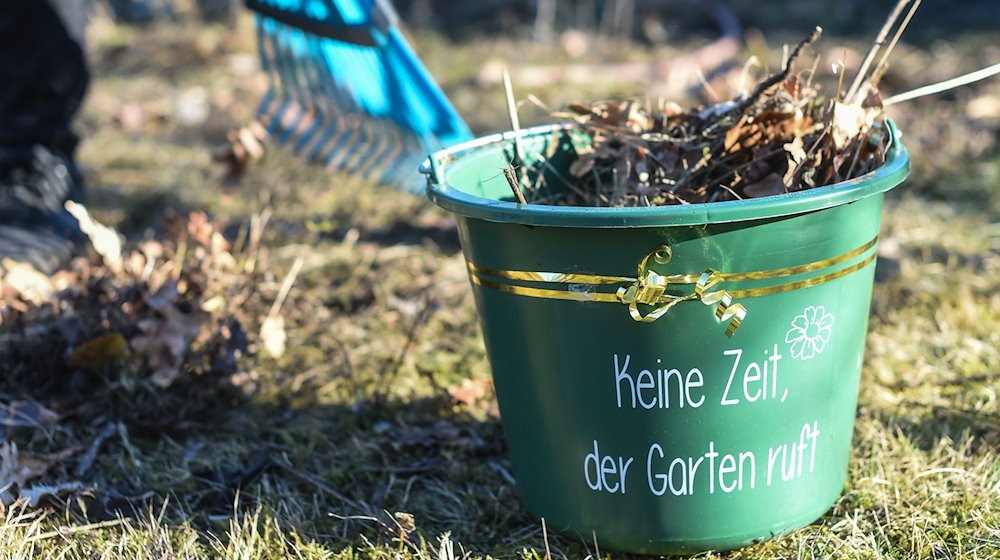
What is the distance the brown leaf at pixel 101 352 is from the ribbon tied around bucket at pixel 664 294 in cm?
124

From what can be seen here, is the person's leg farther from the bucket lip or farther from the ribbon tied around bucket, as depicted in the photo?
the ribbon tied around bucket

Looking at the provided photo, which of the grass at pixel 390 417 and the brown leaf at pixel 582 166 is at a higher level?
the brown leaf at pixel 582 166

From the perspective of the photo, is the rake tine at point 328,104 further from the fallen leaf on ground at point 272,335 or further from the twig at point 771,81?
the twig at point 771,81

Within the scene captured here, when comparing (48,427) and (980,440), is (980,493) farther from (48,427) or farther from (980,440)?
(48,427)

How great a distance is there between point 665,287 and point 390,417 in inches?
38.5

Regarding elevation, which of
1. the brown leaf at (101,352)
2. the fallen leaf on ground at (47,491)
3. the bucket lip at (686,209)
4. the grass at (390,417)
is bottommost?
the grass at (390,417)

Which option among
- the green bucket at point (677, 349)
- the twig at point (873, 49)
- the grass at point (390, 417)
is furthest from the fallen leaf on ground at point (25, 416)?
the twig at point (873, 49)

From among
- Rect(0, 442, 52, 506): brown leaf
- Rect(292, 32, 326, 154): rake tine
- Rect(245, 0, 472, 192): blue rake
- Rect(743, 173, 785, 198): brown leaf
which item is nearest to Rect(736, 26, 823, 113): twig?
Rect(743, 173, 785, 198): brown leaf

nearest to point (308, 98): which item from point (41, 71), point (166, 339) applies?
point (41, 71)

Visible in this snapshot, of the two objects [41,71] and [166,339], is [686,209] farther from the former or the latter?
[41,71]

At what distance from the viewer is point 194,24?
5.97 meters

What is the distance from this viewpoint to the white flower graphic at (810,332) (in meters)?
1.52

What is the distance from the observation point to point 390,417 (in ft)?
7.39

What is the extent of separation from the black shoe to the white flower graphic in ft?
6.98
